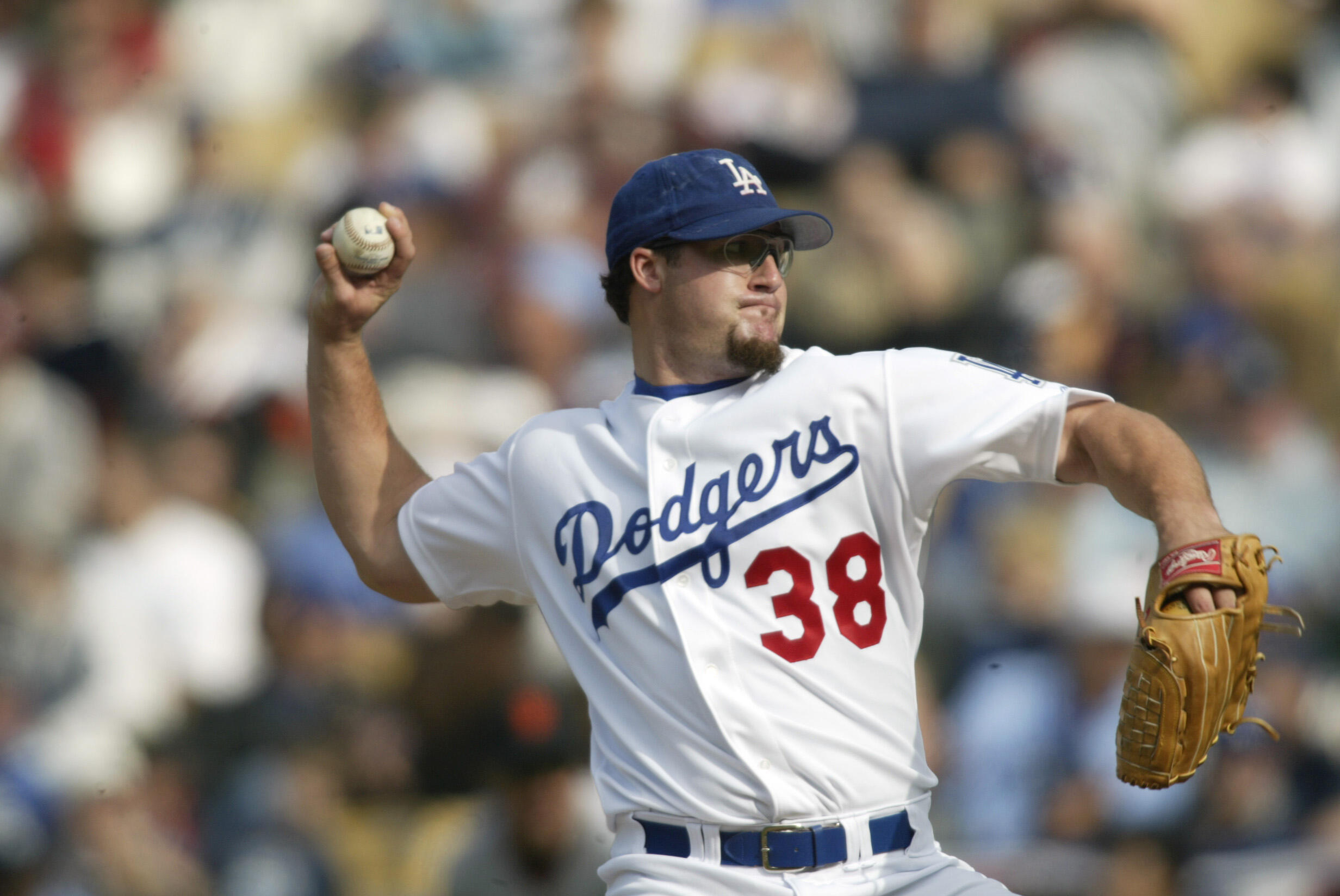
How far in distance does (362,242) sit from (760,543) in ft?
3.27

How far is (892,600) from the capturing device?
2289 mm

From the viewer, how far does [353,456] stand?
8.82 feet

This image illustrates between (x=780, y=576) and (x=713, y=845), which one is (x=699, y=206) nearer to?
(x=780, y=576)

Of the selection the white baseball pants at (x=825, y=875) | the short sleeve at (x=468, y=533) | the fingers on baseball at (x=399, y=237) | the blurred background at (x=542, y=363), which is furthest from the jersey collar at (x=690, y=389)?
the blurred background at (x=542, y=363)

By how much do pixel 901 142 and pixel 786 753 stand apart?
13.0ft

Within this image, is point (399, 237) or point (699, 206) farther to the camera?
point (399, 237)

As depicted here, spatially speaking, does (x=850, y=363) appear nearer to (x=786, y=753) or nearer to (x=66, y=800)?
(x=786, y=753)

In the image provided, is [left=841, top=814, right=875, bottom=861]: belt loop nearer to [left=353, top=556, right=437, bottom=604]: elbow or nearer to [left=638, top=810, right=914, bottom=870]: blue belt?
[left=638, top=810, right=914, bottom=870]: blue belt

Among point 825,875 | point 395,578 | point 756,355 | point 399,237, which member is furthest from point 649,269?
point 825,875

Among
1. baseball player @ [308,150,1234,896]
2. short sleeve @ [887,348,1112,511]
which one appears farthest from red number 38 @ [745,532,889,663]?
short sleeve @ [887,348,1112,511]

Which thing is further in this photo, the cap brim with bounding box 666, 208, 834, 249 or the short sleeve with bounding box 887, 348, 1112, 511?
the cap brim with bounding box 666, 208, 834, 249

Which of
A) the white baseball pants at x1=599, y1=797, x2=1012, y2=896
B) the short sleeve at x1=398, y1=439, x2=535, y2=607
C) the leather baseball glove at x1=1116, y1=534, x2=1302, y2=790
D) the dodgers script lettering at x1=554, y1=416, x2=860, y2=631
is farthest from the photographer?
the short sleeve at x1=398, y1=439, x2=535, y2=607

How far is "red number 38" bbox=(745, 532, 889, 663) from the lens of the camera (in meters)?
2.21

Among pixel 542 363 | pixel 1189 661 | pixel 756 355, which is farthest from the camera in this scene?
pixel 542 363
